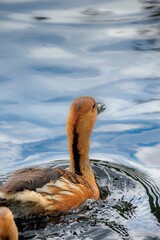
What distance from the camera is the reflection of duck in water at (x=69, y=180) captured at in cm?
916

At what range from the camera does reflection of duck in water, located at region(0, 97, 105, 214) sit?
9164 mm

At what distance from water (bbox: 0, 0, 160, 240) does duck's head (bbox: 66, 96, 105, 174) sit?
0.40 meters

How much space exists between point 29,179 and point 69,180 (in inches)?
32.1

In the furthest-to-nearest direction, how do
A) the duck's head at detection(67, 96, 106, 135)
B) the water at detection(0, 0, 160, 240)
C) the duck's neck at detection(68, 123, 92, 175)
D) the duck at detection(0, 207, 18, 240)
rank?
the duck's neck at detection(68, 123, 92, 175) → the duck's head at detection(67, 96, 106, 135) → the water at detection(0, 0, 160, 240) → the duck at detection(0, 207, 18, 240)

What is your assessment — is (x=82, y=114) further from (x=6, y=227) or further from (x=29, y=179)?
(x=6, y=227)

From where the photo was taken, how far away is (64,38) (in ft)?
47.2

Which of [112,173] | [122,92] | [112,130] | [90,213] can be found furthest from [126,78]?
[90,213]

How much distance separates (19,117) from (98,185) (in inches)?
80.4

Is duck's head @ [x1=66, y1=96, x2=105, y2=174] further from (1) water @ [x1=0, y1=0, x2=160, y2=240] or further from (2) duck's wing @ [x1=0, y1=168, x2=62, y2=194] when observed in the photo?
(2) duck's wing @ [x1=0, y1=168, x2=62, y2=194]

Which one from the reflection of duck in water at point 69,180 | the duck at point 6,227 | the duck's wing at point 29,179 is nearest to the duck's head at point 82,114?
the reflection of duck in water at point 69,180

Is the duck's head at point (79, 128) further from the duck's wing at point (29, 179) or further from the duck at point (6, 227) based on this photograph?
the duck at point (6, 227)

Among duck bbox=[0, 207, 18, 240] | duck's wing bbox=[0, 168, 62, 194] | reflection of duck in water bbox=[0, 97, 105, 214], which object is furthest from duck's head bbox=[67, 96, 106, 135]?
duck bbox=[0, 207, 18, 240]

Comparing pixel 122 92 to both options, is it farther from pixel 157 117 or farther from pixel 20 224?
pixel 20 224

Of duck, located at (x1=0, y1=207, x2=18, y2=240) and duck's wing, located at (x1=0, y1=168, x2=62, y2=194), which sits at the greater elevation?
duck, located at (x1=0, y1=207, x2=18, y2=240)
